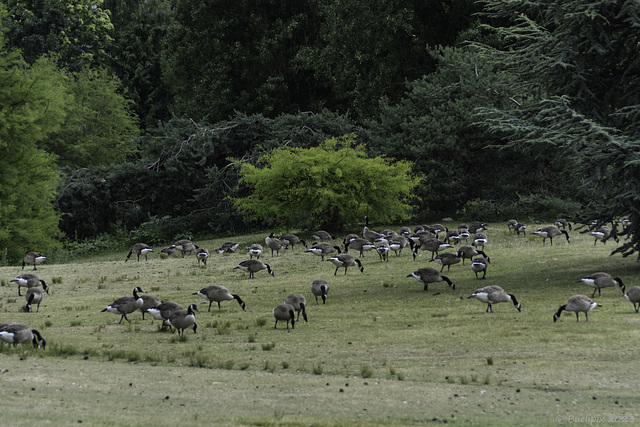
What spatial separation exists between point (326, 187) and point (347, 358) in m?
20.4

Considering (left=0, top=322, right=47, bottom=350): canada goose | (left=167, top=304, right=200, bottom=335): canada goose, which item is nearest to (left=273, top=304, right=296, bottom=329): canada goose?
(left=167, top=304, right=200, bottom=335): canada goose

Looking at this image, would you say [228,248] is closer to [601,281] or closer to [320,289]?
[320,289]

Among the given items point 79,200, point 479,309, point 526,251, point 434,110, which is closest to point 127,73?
point 79,200

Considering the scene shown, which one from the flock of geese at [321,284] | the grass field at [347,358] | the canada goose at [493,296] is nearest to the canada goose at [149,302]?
the flock of geese at [321,284]

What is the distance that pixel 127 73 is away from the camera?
68688mm

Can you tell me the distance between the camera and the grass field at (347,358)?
8.59m

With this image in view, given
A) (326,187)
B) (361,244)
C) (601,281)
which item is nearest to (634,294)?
(601,281)

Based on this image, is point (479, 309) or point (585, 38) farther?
point (585, 38)

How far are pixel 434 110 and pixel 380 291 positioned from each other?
21.9m

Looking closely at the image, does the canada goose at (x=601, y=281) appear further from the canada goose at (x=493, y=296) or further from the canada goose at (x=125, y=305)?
the canada goose at (x=125, y=305)

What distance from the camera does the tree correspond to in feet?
106

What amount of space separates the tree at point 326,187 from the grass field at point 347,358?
1081cm

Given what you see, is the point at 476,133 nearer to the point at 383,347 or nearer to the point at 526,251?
the point at 526,251

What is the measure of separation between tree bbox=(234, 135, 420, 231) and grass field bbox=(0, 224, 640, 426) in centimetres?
1081
